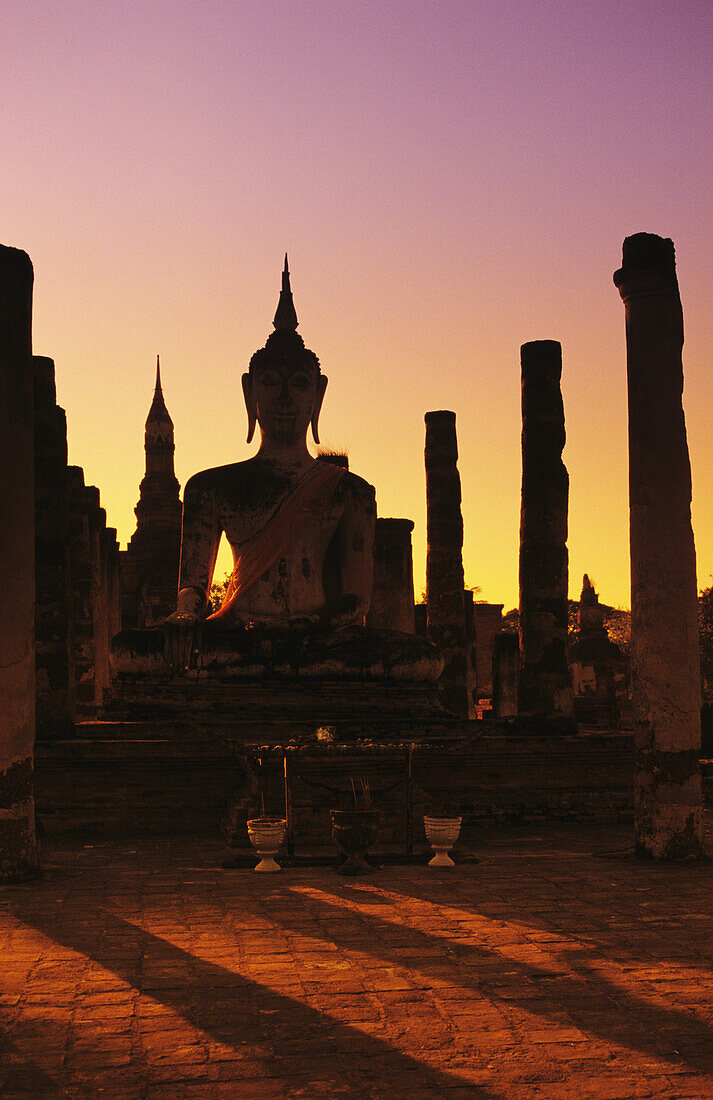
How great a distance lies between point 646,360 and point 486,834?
403 cm


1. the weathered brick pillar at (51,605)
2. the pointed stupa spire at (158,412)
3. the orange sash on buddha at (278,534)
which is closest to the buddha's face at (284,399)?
the orange sash on buddha at (278,534)

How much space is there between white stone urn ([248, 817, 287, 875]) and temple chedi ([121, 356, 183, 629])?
1536 cm

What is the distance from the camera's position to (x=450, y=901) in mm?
6680

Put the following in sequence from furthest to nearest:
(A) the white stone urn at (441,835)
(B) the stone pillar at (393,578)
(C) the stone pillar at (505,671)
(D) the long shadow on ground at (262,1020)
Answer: (B) the stone pillar at (393,578) → (C) the stone pillar at (505,671) → (A) the white stone urn at (441,835) → (D) the long shadow on ground at (262,1020)

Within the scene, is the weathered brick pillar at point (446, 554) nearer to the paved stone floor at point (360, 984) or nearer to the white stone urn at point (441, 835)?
the white stone urn at point (441, 835)

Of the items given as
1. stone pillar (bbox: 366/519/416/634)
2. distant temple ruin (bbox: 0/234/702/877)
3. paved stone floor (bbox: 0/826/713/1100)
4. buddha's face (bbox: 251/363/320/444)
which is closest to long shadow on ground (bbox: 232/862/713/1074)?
paved stone floor (bbox: 0/826/713/1100)

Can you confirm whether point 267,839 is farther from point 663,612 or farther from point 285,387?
point 285,387

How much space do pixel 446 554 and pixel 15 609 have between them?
10594mm

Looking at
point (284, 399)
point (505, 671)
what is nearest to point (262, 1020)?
point (284, 399)

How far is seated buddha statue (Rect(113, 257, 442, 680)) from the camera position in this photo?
38.4ft

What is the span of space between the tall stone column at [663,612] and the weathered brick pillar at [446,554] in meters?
8.93

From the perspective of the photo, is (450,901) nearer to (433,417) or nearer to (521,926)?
(521,926)

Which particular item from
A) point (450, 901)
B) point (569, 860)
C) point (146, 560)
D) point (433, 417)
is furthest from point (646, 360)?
point (146, 560)

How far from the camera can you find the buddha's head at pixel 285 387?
13250 millimetres
